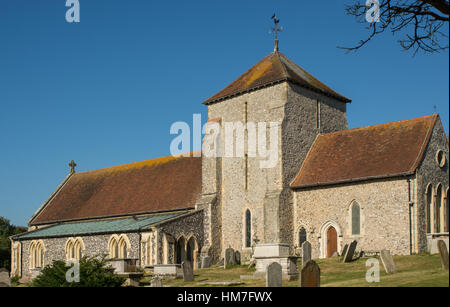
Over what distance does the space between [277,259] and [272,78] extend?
1293cm

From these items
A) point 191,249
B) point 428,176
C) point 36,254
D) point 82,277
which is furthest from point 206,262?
point 36,254

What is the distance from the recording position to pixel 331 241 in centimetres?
2898

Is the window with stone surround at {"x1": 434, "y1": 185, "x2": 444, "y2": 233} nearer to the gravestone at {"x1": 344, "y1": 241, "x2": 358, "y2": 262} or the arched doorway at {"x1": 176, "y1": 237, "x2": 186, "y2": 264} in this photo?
the gravestone at {"x1": 344, "y1": 241, "x2": 358, "y2": 262}

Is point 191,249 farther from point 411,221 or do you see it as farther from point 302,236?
point 411,221

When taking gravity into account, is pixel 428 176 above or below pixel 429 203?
above

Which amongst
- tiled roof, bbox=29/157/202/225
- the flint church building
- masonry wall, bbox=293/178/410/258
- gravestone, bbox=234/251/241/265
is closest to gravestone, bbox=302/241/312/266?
the flint church building

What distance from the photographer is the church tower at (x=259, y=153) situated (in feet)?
100

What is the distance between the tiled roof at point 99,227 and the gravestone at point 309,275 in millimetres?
17125

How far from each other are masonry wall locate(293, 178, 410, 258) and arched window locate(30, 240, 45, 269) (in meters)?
19.2

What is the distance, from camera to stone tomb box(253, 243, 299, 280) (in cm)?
2173

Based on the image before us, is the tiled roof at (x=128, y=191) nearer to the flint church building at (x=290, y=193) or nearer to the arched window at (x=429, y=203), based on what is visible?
the flint church building at (x=290, y=193)

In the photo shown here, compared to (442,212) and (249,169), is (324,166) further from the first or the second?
(442,212)

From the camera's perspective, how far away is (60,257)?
37.9 m

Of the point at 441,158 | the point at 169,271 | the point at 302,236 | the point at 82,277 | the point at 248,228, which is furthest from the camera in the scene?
the point at 248,228
